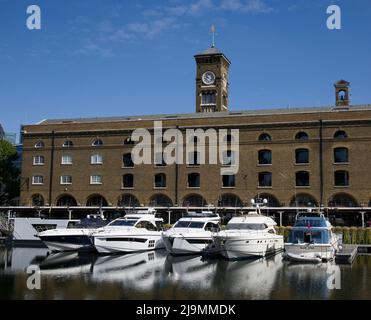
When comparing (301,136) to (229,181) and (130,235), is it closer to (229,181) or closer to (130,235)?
(229,181)

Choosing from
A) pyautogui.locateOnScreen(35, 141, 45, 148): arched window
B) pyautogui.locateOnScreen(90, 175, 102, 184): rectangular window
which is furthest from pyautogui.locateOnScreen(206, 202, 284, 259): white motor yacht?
pyautogui.locateOnScreen(35, 141, 45, 148): arched window

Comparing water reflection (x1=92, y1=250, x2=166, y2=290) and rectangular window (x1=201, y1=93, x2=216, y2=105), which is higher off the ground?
rectangular window (x1=201, y1=93, x2=216, y2=105)

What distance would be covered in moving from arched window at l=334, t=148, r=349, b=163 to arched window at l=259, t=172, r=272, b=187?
→ 6.75m

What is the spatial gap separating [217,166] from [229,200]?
3781mm

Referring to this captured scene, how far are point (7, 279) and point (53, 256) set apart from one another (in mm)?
10217

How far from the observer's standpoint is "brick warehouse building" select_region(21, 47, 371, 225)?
169 ft

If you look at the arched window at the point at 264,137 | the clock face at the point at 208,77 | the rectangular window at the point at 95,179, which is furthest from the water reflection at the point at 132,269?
the clock face at the point at 208,77

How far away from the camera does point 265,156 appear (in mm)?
54500

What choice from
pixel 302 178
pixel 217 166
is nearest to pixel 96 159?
pixel 217 166

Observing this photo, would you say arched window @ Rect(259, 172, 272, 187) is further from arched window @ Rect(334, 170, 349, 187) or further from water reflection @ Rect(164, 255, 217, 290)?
water reflection @ Rect(164, 255, 217, 290)

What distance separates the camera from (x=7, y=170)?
66312mm

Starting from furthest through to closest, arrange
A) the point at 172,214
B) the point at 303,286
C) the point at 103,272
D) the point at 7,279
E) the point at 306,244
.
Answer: the point at 172,214, the point at 306,244, the point at 103,272, the point at 7,279, the point at 303,286
